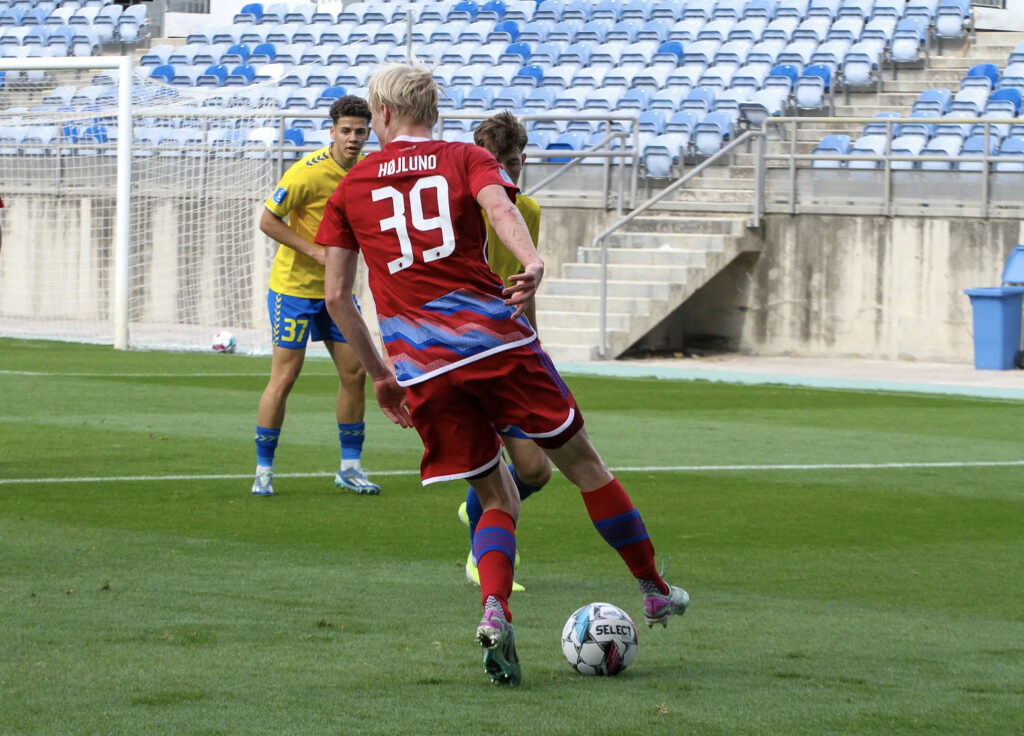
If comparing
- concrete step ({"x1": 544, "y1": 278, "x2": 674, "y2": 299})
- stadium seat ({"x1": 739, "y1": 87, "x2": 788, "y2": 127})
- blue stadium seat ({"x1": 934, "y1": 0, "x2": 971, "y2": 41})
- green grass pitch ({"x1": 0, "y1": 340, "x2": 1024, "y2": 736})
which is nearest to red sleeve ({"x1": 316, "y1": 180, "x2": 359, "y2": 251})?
green grass pitch ({"x1": 0, "y1": 340, "x2": 1024, "y2": 736})

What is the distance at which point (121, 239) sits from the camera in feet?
62.4

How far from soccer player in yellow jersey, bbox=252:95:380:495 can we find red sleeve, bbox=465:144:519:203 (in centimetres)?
386

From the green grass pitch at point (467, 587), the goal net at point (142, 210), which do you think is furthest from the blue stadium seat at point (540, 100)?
the green grass pitch at point (467, 587)

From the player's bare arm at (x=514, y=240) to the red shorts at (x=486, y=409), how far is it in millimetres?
199

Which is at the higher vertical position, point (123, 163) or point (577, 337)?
point (123, 163)

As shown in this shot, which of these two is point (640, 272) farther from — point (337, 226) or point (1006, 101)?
point (337, 226)

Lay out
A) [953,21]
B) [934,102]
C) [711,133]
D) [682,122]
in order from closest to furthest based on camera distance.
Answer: [934,102] → [711,133] → [682,122] → [953,21]

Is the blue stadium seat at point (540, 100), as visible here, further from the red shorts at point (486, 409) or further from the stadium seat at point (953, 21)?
the red shorts at point (486, 409)

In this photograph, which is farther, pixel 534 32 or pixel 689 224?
pixel 534 32

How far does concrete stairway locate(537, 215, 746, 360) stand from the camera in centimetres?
1955

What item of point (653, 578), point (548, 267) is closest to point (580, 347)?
point (548, 267)

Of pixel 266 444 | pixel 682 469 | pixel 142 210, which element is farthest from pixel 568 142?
pixel 266 444

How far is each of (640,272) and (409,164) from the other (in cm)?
1545

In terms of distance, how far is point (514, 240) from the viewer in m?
4.64
